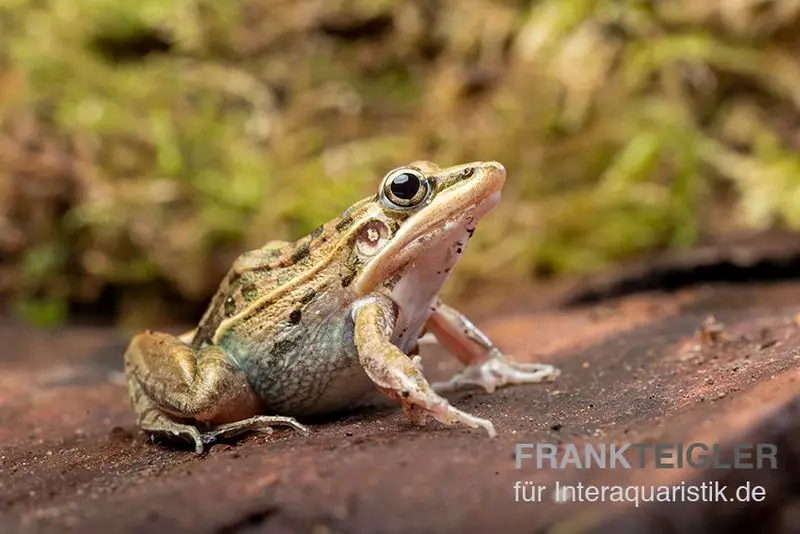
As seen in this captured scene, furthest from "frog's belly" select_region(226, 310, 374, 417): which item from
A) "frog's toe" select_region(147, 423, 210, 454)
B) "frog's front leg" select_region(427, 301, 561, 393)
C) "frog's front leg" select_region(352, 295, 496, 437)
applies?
"frog's front leg" select_region(427, 301, 561, 393)

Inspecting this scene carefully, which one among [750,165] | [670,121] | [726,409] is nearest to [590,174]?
[670,121]

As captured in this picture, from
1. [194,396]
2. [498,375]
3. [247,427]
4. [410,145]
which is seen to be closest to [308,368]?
[247,427]

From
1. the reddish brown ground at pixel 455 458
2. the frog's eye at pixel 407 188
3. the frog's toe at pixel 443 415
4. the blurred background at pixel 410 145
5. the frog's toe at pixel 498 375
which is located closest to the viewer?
the reddish brown ground at pixel 455 458

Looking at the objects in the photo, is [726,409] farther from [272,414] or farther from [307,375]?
[272,414]

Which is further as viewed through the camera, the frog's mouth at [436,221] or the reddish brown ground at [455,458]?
the frog's mouth at [436,221]

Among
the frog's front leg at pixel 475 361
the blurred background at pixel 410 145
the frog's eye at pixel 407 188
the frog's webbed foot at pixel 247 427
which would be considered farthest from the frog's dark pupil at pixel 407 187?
the blurred background at pixel 410 145

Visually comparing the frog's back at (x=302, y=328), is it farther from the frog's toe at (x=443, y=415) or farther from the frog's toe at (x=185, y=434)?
the frog's toe at (x=443, y=415)
